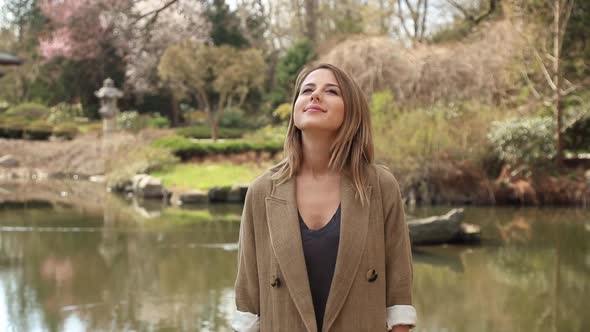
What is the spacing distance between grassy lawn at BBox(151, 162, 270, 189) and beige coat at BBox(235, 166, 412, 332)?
12.8 m

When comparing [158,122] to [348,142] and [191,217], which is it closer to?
[191,217]

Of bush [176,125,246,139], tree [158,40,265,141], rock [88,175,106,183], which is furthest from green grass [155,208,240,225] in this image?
bush [176,125,246,139]

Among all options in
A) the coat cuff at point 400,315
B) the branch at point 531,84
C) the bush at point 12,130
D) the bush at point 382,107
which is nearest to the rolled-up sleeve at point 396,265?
the coat cuff at point 400,315

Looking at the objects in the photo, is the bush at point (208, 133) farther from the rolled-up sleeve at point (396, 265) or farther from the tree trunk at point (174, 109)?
the rolled-up sleeve at point (396, 265)

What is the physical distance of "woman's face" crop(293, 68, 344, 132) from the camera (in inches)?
76.5

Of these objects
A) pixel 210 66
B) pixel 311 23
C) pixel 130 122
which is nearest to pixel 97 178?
pixel 130 122

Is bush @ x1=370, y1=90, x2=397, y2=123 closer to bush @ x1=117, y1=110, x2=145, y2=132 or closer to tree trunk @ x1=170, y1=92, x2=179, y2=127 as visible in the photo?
bush @ x1=117, y1=110, x2=145, y2=132

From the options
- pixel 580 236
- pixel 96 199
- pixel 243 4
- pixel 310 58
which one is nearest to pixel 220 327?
pixel 580 236

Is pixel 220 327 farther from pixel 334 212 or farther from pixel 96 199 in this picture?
pixel 96 199

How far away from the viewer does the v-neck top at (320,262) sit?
192 centimetres

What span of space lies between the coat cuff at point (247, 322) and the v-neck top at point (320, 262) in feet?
0.53

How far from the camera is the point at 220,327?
5488 mm

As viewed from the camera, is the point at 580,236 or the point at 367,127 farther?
the point at 580,236

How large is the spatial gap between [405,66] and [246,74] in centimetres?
646
